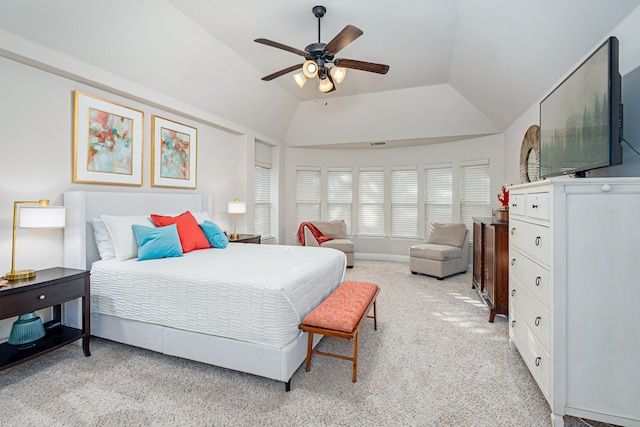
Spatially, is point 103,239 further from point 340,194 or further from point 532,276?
point 340,194

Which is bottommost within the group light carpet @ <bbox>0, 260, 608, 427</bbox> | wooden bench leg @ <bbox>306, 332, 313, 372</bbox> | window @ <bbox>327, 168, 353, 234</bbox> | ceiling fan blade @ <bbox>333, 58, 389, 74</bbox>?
light carpet @ <bbox>0, 260, 608, 427</bbox>

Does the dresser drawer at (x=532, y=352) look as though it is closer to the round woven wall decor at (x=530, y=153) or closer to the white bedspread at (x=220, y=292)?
the white bedspread at (x=220, y=292)

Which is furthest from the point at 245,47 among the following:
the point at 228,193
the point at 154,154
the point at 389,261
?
the point at 389,261

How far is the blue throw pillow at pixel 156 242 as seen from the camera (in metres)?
2.89

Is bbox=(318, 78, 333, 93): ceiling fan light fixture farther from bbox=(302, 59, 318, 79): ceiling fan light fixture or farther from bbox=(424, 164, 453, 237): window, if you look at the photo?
bbox=(424, 164, 453, 237): window

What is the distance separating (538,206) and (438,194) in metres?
4.54

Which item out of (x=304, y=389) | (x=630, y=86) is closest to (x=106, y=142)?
(x=304, y=389)

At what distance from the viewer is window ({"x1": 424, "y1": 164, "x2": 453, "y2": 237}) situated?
6219 millimetres

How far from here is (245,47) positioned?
3.79m

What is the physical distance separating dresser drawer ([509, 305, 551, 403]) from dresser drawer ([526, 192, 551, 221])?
80 centimetres

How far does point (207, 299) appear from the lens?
7.37ft

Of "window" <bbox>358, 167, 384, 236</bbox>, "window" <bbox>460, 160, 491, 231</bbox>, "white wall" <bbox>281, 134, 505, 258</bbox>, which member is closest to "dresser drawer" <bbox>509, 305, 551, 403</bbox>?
"window" <bbox>460, 160, 491, 231</bbox>

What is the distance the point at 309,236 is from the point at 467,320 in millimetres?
3238

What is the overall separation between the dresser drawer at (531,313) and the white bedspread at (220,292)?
1536 millimetres
